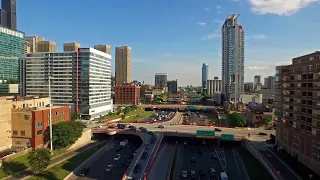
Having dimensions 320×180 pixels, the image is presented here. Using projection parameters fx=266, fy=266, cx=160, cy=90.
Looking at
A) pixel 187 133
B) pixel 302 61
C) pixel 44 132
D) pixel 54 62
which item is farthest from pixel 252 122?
pixel 54 62

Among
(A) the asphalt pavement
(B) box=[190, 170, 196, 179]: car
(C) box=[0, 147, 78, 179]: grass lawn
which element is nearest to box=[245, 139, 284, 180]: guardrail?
(A) the asphalt pavement

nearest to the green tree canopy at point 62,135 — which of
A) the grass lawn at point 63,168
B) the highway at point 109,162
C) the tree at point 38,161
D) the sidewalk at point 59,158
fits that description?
the sidewalk at point 59,158

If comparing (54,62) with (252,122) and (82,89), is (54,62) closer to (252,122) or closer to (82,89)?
(82,89)

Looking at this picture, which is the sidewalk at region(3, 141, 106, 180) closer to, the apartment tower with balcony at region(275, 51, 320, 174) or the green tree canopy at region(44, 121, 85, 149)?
the green tree canopy at region(44, 121, 85, 149)

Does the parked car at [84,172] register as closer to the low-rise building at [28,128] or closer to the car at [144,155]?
the car at [144,155]

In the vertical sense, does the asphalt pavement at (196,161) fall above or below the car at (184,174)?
below

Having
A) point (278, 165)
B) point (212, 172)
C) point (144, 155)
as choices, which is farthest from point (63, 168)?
point (278, 165)
